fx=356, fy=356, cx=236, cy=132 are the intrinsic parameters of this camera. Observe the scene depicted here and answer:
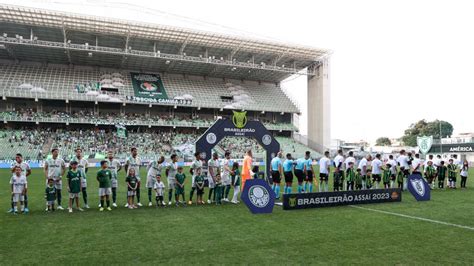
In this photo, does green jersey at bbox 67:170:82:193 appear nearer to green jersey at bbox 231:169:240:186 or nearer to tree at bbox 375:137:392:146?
green jersey at bbox 231:169:240:186

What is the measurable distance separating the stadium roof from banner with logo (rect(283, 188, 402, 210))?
36.5 meters

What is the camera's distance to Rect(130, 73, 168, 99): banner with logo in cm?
5059

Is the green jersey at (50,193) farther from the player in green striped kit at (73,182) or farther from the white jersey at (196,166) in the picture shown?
the white jersey at (196,166)

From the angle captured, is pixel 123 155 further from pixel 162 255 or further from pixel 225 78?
pixel 162 255

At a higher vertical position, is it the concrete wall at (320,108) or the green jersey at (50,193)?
the concrete wall at (320,108)

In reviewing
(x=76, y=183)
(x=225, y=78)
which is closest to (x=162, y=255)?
(x=76, y=183)

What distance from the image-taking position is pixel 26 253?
641 centimetres

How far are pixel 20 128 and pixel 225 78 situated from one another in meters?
30.5

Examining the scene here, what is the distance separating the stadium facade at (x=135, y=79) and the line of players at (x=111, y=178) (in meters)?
32.0

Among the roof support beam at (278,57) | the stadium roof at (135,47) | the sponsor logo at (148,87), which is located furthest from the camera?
the sponsor logo at (148,87)

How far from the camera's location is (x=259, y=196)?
1076 cm

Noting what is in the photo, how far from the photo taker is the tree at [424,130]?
94438mm

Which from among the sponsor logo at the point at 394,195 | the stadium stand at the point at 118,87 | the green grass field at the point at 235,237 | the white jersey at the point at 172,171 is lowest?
the green grass field at the point at 235,237

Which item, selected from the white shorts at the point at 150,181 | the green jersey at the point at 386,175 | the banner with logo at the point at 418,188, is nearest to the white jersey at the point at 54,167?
the white shorts at the point at 150,181
